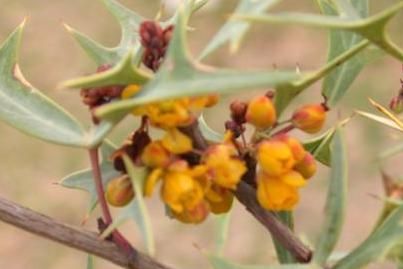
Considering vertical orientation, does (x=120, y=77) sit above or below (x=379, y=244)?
Result: above

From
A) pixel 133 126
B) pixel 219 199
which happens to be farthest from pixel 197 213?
pixel 133 126

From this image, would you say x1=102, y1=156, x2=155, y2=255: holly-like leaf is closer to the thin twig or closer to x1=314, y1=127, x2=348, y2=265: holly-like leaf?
the thin twig

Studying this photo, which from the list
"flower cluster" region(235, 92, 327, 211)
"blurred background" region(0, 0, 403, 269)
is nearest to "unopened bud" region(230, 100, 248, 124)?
"flower cluster" region(235, 92, 327, 211)

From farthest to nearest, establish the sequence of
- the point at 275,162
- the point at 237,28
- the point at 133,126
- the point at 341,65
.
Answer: the point at 133,126 → the point at 341,65 → the point at 275,162 → the point at 237,28

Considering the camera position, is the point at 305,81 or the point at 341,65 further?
the point at 341,65

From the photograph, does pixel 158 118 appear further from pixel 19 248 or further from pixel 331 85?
pixel 19 248

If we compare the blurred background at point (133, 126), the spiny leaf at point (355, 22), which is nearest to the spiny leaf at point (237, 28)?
the spiny leaf at point (355, 22)

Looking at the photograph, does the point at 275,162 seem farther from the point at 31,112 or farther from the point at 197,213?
the point at 31,112
